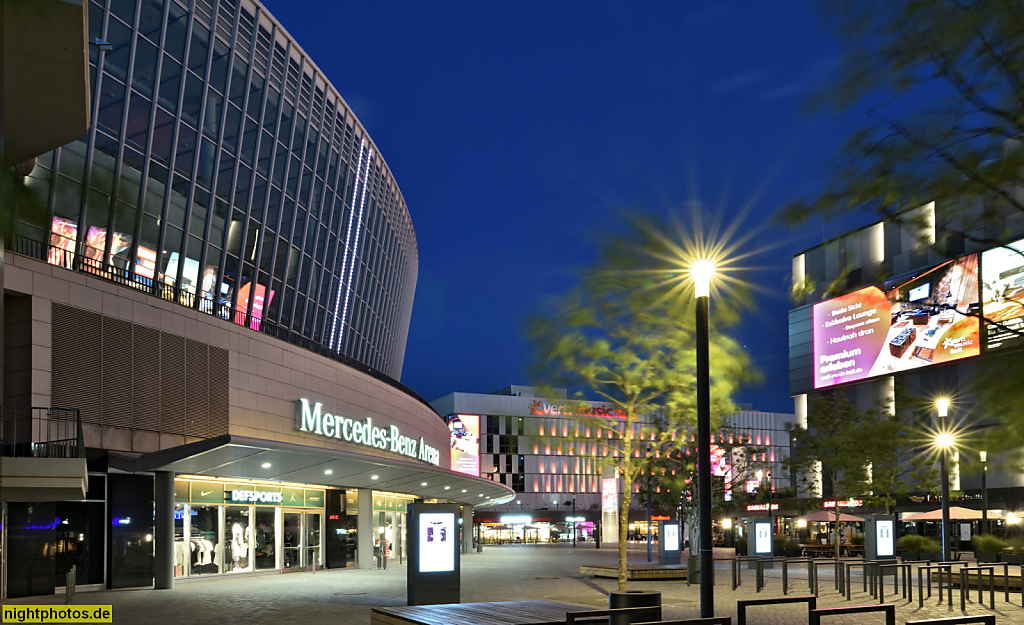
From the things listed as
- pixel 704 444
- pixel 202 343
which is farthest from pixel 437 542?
pixel 202 343

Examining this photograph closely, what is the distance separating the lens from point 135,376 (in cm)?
2573

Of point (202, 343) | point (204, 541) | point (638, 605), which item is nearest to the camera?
point (638, 605)

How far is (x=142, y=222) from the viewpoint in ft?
102

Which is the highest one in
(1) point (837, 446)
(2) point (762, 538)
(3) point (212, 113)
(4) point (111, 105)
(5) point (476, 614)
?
(3) point (212, 113)

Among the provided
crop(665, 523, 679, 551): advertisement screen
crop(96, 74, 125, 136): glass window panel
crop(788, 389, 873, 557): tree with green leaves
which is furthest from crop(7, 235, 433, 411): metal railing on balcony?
crop(788, 389, 873, 557): tree with green leaves

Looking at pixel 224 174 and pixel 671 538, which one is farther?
pixel 671 538

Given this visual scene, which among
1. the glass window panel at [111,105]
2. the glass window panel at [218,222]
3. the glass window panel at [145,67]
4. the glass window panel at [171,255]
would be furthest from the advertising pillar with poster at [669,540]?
the glass window panel at [145,67]

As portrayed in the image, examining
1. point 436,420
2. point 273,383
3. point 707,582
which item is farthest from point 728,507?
point 707,582

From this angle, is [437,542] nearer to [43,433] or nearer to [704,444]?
[704,444]

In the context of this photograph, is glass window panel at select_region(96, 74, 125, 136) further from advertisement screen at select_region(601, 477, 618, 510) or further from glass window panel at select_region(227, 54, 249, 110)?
advertisement screen at select_region(601, 477, 618, 510)

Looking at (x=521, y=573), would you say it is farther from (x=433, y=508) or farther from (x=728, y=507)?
(x=728, y=507)

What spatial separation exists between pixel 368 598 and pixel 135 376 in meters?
8.95

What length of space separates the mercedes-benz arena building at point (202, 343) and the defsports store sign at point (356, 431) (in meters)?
0.11

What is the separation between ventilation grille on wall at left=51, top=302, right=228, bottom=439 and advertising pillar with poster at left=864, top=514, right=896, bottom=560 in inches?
794
